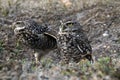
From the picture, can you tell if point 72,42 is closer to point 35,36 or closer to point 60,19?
point 35,36

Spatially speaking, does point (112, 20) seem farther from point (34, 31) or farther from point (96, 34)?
point (34, 31)

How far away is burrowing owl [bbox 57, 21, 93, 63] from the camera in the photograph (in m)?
6.46

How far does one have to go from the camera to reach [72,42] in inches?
257

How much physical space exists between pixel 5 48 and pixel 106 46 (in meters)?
1.97

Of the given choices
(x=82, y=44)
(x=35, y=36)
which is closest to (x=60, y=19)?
(x=35, y=36)

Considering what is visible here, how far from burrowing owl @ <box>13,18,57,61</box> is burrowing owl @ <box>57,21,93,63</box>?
603mm

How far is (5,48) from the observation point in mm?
8766

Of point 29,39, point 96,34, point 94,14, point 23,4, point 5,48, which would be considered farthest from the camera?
point 23,4

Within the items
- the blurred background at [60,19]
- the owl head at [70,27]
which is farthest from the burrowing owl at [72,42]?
the blurred background at [60,19]

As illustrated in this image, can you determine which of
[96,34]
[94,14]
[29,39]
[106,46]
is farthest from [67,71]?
[94,14]

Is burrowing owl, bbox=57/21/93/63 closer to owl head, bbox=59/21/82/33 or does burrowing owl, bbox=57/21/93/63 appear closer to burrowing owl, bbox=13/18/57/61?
owl head, bbox=59/21/82/33

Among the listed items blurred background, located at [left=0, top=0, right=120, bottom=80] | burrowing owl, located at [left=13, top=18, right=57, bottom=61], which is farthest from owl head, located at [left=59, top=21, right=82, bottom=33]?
burrowing owl, located at [left=13, top=18, right=57, bottom=61]

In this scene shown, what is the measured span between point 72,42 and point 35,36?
819 mm

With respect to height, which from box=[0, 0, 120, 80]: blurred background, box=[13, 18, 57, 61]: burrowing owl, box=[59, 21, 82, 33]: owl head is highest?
box=[59, 21, 82, 33]: owl head
